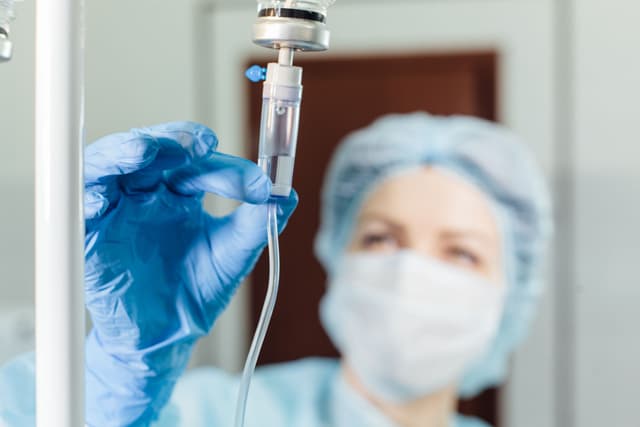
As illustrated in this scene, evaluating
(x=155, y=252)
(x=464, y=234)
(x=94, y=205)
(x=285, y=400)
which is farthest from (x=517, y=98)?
(x=94, y=205)

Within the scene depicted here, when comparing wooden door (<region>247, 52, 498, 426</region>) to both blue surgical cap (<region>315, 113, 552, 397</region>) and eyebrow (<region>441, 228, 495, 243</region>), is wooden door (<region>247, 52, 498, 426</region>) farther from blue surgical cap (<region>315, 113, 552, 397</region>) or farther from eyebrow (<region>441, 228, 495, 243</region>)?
eyebrow (<region>441, 228, 495, 243</region>)

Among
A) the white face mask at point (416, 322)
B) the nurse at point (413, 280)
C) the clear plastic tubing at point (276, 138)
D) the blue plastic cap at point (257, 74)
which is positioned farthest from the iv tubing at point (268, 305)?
the white face mask at point (416, 322)

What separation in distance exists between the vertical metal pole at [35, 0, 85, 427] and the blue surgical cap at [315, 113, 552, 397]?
1255 mm

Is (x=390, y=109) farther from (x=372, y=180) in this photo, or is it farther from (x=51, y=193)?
(x=51, y=193)

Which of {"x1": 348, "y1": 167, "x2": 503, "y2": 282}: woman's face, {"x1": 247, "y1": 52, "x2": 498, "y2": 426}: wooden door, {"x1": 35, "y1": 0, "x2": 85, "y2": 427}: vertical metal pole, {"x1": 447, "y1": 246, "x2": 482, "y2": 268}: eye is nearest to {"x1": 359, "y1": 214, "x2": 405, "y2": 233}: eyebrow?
{"x1": 348, "y1": 167, "x2": 503, "y2": 282}: woman's face

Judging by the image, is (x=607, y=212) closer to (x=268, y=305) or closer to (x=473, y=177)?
Answer: (x=473, y=177)

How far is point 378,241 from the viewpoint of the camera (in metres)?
1.65

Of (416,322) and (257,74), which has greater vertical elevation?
(257,74)

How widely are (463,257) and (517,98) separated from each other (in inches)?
26.7

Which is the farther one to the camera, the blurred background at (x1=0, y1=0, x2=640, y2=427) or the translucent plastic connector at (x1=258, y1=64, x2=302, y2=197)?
the blurred background at (x1=0, y1=0, x2=640, y2=427)

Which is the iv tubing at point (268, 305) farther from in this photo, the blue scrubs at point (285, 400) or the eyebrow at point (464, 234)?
the eyebrow at point (464, 234)

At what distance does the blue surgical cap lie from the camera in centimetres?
163

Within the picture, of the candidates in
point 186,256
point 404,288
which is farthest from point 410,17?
point 186,256

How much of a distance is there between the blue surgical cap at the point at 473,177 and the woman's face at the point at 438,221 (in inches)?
1.5
